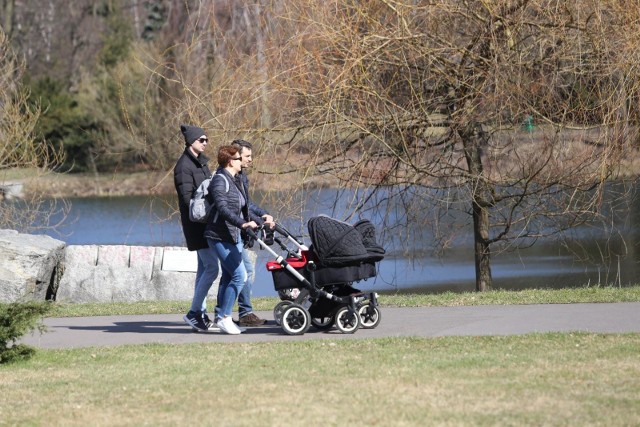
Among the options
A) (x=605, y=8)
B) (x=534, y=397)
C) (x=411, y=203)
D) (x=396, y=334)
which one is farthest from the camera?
(x=411, y=203)

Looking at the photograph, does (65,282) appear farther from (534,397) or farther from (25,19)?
(25,19)

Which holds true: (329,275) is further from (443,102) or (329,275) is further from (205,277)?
(443,102)

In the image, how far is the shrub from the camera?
29.7 feet

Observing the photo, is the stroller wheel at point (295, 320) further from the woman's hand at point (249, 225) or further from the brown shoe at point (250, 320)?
the brown shoe at point (250, 320)

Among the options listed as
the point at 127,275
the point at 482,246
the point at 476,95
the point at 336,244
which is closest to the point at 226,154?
the point at 336,244

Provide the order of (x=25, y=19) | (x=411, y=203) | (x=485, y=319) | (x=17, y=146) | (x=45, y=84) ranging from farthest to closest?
(x=25, y=19)
(x=45, y=84)
(x=17, y=146)
(x=411, y=203)
(x=485, y=319)

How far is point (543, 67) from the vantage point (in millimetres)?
13484

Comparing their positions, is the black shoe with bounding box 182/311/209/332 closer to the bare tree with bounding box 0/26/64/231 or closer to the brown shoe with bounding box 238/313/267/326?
the brown shoe with bounding box 238/313/267/326

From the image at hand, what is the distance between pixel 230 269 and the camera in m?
10.3

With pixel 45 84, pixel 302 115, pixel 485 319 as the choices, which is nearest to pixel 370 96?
pixel 302 115

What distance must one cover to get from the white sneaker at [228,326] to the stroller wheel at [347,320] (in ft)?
3.22

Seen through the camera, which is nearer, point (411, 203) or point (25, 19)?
point (411, 203)

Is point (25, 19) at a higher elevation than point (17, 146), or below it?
higher

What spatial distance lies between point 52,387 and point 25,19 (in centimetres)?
6240
